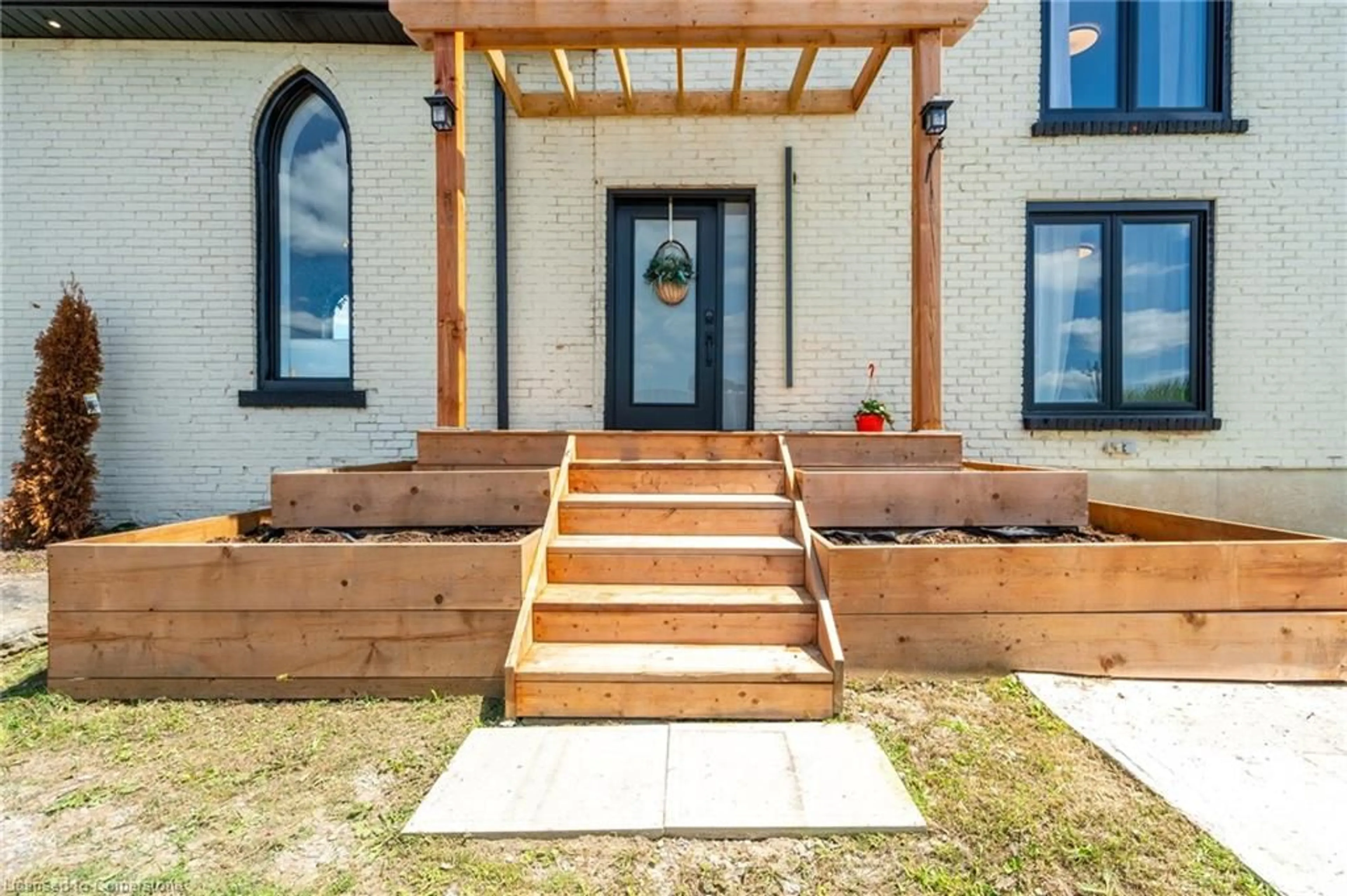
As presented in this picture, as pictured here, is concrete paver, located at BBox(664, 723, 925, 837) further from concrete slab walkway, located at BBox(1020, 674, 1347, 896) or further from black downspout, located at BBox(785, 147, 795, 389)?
black downspout, located at BBox(785, 147, 795, 389)

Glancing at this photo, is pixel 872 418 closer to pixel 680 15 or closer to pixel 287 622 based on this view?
pixel 680 15

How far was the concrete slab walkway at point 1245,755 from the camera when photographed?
68.0 inches

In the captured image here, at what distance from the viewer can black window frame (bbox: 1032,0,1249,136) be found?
193 inches

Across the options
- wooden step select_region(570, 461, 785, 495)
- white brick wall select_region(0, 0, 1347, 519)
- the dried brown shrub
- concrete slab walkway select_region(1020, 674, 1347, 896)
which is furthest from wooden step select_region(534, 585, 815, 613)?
the dried brown shrub

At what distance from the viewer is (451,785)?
2.03m

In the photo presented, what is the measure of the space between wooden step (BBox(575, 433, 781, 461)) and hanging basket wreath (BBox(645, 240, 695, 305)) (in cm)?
174

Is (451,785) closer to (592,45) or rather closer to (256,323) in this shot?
(592,45)

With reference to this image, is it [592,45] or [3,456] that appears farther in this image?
[3,456]

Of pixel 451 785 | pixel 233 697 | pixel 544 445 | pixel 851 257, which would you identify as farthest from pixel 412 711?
pixel 851 257

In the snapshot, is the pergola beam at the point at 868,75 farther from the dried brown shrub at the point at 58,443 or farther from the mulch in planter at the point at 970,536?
the dried brown shrub at the point at 58,443

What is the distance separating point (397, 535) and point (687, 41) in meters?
3.30

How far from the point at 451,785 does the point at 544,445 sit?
2.07 metres

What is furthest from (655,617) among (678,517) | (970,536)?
(970,536)

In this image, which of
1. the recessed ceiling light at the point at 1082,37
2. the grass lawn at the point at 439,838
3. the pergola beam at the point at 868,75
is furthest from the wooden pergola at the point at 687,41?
the recessed ceiling light at the point at 1082,37
